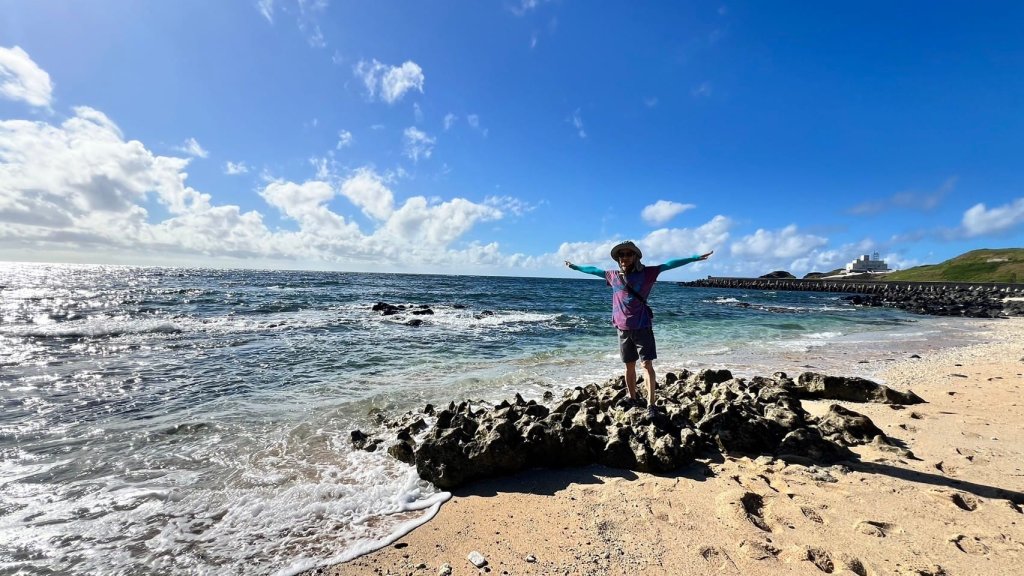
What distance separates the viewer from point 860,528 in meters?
3.80

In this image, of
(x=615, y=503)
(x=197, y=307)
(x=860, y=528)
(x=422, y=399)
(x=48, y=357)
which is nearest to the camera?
(x=860, y=528)

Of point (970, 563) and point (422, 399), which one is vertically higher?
point (970, 563)

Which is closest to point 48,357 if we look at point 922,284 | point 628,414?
point 628,414

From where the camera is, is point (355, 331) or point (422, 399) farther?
point (355, 331)

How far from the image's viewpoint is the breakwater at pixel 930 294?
123ft

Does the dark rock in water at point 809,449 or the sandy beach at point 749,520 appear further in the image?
the dark rock in water at point 809,449

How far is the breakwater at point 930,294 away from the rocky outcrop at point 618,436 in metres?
42.4

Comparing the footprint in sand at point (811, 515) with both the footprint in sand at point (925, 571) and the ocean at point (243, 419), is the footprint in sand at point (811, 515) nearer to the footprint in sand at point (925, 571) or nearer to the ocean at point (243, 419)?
the footprint in sand at point (925, 571)

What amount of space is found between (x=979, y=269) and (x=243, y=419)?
130 m

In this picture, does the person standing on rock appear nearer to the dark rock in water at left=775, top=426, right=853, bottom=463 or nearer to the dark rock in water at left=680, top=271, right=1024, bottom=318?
the dark rock in water at left=775, top=426, right=853, bottom=463

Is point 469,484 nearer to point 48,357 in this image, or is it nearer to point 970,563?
point 970,563

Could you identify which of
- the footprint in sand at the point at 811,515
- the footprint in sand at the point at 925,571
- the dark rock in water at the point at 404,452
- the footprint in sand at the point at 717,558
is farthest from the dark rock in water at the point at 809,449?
the dark rock in water at the point at 404,452

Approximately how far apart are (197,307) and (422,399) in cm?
A: 3030

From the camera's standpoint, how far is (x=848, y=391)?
855 centimetres
